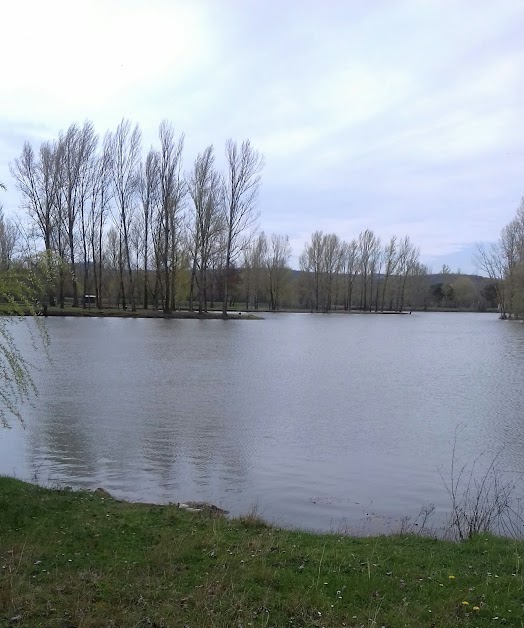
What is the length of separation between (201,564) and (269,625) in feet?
3.29

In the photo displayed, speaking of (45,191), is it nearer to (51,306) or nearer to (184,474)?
(51,306)

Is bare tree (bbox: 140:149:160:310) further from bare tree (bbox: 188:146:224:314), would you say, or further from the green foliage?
the green foliage

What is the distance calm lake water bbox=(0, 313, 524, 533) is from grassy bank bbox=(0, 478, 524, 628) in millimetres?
1517

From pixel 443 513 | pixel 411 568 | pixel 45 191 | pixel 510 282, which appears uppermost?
pixel 45 191

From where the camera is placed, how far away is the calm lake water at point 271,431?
709 cm

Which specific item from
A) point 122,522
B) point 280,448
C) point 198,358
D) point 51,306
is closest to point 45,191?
point 51,306

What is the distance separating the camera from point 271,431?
10.3 metres

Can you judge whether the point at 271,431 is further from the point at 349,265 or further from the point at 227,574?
the point at 349,265

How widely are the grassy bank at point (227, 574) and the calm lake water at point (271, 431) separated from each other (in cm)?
152

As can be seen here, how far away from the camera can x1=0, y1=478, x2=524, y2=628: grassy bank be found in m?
3.21

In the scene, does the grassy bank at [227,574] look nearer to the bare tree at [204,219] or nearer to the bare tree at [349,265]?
the bare tree at [204,219]

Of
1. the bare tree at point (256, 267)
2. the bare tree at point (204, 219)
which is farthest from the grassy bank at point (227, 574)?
the bare tree at point (256, 267)

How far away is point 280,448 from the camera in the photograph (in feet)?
30.2

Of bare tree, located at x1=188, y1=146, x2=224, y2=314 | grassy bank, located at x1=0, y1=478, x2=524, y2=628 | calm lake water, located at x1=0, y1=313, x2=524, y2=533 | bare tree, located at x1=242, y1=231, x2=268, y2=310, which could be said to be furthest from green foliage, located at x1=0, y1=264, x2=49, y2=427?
bare tree, located at x1=242, y1=231, x2=268, y2=310
